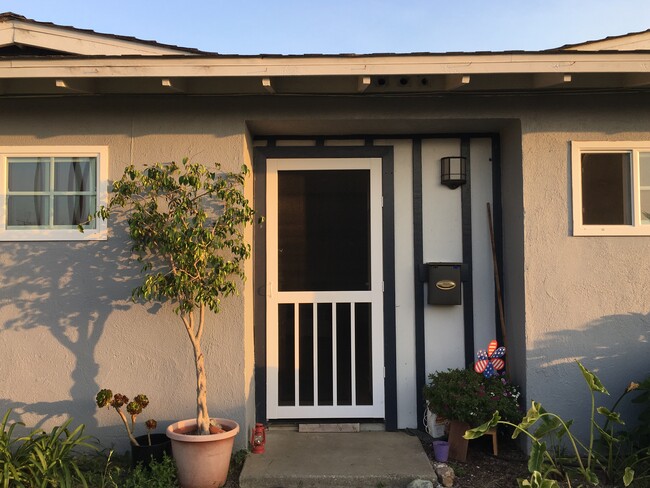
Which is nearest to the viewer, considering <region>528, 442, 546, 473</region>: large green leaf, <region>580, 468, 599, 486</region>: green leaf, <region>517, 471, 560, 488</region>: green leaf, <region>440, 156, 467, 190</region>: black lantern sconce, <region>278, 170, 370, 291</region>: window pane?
<region>517, 471, 560, 488</region>: green leaf

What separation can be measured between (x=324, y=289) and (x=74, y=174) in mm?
2180

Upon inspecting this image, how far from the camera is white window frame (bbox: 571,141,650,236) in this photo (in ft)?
14.8

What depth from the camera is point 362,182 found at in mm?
5074

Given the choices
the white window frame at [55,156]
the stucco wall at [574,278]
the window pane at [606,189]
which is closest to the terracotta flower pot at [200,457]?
the white window frame at [55,156]

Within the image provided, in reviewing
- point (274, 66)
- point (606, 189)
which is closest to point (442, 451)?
point (606, 189)

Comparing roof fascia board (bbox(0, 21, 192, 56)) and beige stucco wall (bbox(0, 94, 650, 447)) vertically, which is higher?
roof fascia board (bbox(0, 21, 192, 56))

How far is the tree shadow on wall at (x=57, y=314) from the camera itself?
4434mm

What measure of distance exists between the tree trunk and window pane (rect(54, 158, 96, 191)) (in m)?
1.56

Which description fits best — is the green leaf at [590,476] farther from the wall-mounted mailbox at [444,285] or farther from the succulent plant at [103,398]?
the succulent plant at [103,398]

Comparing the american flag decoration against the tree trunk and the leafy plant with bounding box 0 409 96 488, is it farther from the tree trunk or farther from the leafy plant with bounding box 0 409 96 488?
the leafy plant with bounding box 0 409 96 488

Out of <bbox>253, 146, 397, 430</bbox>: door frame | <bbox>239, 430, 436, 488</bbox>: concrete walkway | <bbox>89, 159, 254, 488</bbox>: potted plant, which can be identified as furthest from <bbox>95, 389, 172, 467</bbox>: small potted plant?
<bbox>253, 146, 397, 430</bbox>: door frame

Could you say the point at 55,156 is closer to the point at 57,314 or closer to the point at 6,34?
the point at 57,314

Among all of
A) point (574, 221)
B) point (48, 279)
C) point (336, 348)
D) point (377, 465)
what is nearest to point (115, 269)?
point (48, 279)

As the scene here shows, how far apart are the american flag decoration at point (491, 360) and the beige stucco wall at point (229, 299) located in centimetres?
27
